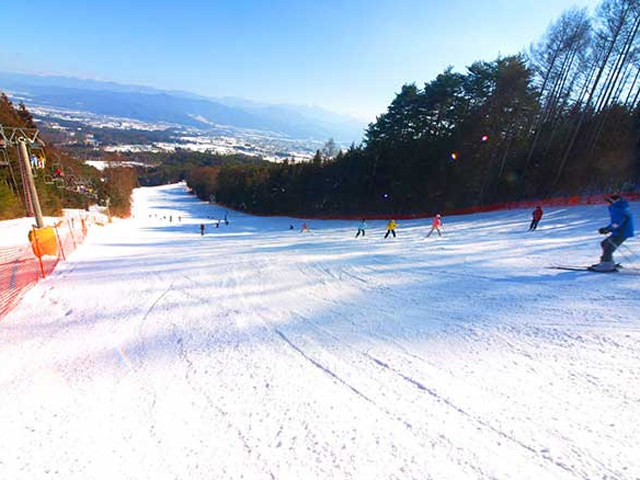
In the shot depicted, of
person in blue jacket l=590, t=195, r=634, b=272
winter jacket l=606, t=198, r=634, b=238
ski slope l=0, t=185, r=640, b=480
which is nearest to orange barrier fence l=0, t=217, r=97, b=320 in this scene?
ski slope l=0, t=185, r=640, b=480

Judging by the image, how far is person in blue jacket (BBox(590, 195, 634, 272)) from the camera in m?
6.13

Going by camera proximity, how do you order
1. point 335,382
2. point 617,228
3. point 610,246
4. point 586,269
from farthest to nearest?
point 586,269, point 610,246, point 617,228, point 335,382

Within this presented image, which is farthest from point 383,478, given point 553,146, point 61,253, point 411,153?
point 411,153

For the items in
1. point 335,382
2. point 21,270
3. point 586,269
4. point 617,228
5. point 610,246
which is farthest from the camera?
point 21,270

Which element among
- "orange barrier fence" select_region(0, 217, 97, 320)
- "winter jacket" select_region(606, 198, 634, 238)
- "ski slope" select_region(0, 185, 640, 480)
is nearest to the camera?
"ski slope" select_region(0, 185, 640, 480)

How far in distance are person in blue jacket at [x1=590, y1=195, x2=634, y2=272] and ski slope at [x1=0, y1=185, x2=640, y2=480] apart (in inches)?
21.6

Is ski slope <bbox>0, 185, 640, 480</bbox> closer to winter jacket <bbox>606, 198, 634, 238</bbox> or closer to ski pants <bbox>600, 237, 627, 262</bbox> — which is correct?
ski pants <bbox>600, 237, 627, 262</bbox>

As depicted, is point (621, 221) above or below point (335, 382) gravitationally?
above

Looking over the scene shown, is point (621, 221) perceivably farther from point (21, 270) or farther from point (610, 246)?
point (21, 270)

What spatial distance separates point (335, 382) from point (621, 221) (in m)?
6.70

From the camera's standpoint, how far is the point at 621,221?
6160 mm

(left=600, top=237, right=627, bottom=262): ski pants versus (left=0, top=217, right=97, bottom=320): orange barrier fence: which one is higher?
(left=600, top=237, right=627, bottom=262): ski pants

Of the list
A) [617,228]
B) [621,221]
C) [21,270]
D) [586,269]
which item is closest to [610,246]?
[617,228]

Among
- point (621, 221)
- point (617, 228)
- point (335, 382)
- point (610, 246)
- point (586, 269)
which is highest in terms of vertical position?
point (621, 221)
